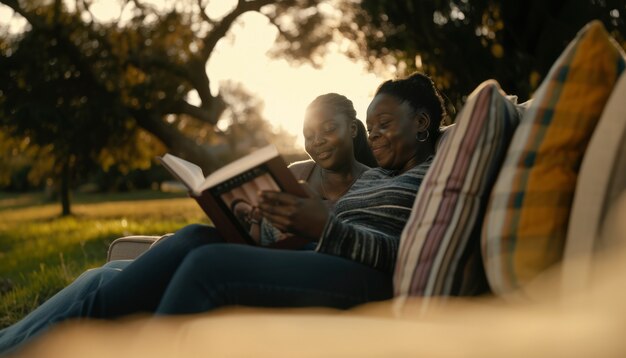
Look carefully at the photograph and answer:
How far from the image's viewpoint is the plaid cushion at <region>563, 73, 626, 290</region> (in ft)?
5.12

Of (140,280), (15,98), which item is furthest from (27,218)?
(140,280)

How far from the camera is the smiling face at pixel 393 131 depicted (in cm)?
273

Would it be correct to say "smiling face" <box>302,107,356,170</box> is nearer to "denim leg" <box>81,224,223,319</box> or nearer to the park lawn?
"denim leg" <box>81,224,223,319</box>

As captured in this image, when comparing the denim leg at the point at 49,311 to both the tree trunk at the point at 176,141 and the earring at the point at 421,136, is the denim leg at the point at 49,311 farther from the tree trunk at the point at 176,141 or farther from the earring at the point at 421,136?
the tree trunk at the point at 176,141

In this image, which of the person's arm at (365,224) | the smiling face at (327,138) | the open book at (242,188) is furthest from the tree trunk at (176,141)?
the open book at (242,188)

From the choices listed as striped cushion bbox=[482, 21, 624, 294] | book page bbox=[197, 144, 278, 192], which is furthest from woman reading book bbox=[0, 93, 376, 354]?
striped cushion bbox=[482, 21, 624, 294]

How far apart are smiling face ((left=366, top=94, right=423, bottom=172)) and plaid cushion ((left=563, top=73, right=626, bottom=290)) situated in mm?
1169

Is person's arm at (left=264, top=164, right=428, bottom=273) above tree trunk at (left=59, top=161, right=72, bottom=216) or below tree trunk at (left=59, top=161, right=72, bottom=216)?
above

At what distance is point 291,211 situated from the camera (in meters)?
2.06

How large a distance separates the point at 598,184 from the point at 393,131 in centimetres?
121

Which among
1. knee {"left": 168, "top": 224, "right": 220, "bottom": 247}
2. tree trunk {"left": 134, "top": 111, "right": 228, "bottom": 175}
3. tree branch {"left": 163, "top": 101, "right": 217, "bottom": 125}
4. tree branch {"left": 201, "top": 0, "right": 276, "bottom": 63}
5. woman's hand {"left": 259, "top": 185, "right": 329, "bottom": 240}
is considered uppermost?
tree branch {"left": 201, "top": 0, "right": 276, "bottom": 63}

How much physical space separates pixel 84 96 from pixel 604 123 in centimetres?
1306

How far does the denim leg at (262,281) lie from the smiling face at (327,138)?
5.01ft

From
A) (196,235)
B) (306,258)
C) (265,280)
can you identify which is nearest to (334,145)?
(196,235)
